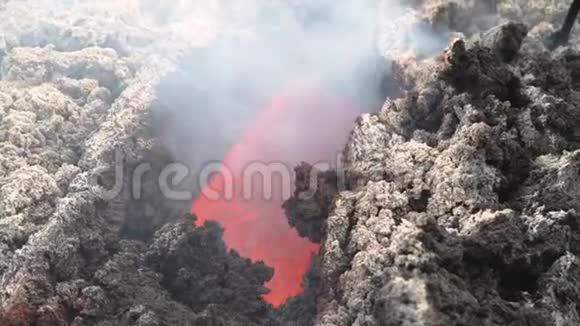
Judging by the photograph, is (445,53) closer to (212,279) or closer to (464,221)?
(464,221)

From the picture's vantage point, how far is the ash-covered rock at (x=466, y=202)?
6.85 meters

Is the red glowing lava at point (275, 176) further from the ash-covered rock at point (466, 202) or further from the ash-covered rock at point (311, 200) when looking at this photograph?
the ash-covered rock at point (466, 202)

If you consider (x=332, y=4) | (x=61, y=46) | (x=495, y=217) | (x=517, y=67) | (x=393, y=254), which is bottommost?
(x=393, y=254)

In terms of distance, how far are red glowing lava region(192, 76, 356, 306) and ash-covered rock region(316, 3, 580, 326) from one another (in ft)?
7.34

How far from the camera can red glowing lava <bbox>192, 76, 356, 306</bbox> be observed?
12.6 m

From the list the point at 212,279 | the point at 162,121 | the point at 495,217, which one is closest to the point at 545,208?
the point at 495,217

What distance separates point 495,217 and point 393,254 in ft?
4.55

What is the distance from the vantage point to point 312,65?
15.6 m

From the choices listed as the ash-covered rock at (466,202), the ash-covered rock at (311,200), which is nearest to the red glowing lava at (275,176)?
the ash-covered rock at (311,200)

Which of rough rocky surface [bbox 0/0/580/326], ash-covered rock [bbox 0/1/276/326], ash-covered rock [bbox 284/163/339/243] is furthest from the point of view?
ash-covered rock [bbox 284/163/339/243]

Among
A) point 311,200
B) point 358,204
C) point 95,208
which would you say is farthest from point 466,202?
point 95,208

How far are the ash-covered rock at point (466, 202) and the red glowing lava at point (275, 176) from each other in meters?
2.24

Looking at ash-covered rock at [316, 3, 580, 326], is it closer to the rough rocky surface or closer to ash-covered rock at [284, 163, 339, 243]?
the rough rocky surface

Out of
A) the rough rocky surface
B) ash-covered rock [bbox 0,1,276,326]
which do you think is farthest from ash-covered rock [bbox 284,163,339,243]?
ash-covered rock [bbox 0,1,276,326]
